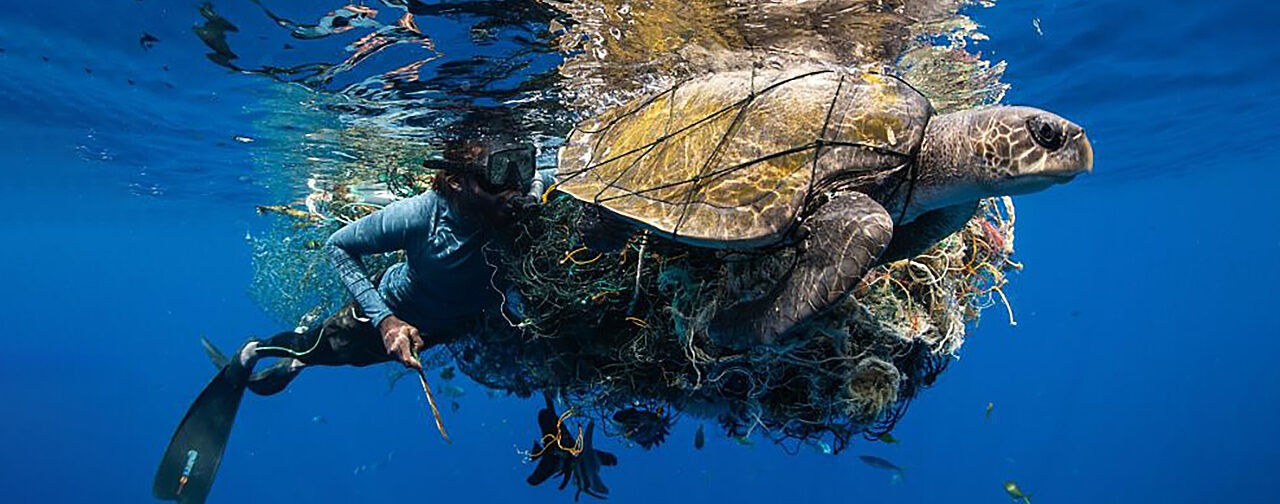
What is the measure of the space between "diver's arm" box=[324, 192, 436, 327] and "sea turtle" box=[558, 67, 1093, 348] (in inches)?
60.2

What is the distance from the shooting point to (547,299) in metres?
3.96

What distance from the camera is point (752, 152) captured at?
265cm

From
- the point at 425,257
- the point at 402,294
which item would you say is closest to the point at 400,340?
the point at 425,257

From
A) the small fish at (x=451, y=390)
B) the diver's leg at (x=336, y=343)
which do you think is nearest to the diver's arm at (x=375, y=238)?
the diver's leg at (x=336, y=343)

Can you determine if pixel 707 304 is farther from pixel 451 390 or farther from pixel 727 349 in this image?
pixel 451 390

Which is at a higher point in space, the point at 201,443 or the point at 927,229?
the point at 927,229

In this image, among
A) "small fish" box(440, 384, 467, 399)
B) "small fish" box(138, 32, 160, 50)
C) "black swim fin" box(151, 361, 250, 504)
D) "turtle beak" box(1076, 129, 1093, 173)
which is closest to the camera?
"turtle beak" box(1076, 129, 1093, 173)

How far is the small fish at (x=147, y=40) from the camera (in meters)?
6.30

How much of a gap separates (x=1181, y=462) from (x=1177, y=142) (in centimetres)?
4647

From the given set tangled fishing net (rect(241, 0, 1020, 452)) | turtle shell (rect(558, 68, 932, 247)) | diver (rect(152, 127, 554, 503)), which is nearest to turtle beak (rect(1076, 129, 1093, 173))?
turtle shell (rect(558, 68, 932, 247))

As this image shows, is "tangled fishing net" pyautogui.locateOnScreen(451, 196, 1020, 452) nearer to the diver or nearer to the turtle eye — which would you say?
the diver

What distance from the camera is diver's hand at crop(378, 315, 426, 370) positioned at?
3.98m

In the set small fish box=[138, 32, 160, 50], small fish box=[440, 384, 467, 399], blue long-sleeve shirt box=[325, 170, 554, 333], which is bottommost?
small fish box=[440, 384, 467, 399]

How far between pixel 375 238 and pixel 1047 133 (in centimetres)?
389
